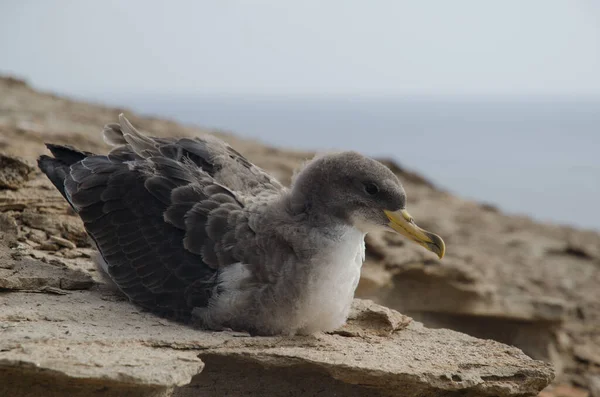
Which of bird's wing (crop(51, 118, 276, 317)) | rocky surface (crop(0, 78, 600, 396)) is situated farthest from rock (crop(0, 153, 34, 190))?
bird's wing (crop(51, 118, 276, 317))

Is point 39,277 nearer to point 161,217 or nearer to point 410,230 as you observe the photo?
point 161,217

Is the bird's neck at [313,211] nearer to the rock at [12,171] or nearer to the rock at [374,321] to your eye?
the rock at [374,321]

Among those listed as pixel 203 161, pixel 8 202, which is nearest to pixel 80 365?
pixel 203 161

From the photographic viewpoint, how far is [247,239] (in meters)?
4.55

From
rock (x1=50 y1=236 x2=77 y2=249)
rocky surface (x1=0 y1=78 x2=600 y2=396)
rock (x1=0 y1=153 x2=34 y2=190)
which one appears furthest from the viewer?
rock (x1=0 y1=153 x2=34 y2=190)

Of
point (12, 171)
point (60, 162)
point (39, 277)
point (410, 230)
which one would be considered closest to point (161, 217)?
point (39, 277)

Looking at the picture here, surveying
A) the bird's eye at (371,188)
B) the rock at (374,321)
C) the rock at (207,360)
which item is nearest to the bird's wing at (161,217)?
the rock at (207,360)

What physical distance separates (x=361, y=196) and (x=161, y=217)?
1.07m

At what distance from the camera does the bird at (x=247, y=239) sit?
4449mm

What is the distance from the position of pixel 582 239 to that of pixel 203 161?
8539 millimetres

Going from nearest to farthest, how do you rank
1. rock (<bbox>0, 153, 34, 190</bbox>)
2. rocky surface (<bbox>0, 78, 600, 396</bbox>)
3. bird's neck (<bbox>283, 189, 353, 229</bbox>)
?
rocky surface (<bbox>0, 78, 600, 396</bbox>) < bird's neck (<bbox>283, 189, 353, 229</bbox>) < rock (<bbox>0, 153, 34, 190</bbox>)

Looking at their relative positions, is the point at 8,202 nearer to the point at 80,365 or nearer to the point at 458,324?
the point at 80,365

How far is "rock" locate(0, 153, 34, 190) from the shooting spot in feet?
19.6

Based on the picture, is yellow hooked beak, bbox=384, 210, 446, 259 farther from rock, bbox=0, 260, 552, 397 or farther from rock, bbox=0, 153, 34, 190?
rock, bbox=0, 153, 34, 190
